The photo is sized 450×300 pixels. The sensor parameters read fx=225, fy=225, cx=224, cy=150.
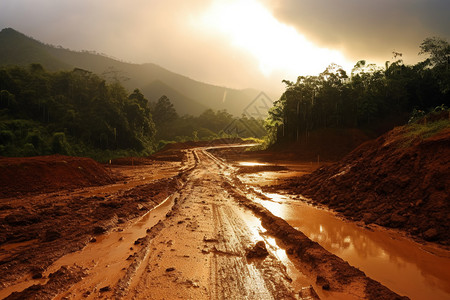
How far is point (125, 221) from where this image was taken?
17.8 ft

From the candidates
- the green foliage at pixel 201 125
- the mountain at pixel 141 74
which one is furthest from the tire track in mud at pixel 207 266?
the mountain at pixel 141 74

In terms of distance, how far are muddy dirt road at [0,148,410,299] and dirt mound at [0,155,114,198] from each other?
514cm

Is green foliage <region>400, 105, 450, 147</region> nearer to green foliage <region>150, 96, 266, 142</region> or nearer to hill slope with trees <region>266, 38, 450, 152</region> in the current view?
hill slope with trees <region>266, 38, 450, 152</region>

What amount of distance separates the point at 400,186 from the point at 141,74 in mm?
183714

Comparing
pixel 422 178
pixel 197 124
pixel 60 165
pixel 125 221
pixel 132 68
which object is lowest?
pixel 125 221

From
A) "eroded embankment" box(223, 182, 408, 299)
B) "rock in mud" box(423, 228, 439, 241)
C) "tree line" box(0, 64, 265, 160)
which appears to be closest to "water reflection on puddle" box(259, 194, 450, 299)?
"rock in mud" box(423, 228, 439, 241)

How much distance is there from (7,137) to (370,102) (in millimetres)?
36266

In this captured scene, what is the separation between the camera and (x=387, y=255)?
3.95 meters

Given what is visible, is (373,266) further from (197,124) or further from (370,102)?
(197,124)

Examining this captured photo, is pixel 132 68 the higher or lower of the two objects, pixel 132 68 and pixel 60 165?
the higher

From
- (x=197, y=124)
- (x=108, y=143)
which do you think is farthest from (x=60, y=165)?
(x=197, y=124)

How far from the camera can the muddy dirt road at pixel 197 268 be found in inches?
105

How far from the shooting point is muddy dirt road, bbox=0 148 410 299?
267cm

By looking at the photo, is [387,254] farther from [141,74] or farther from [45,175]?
[141,74]
